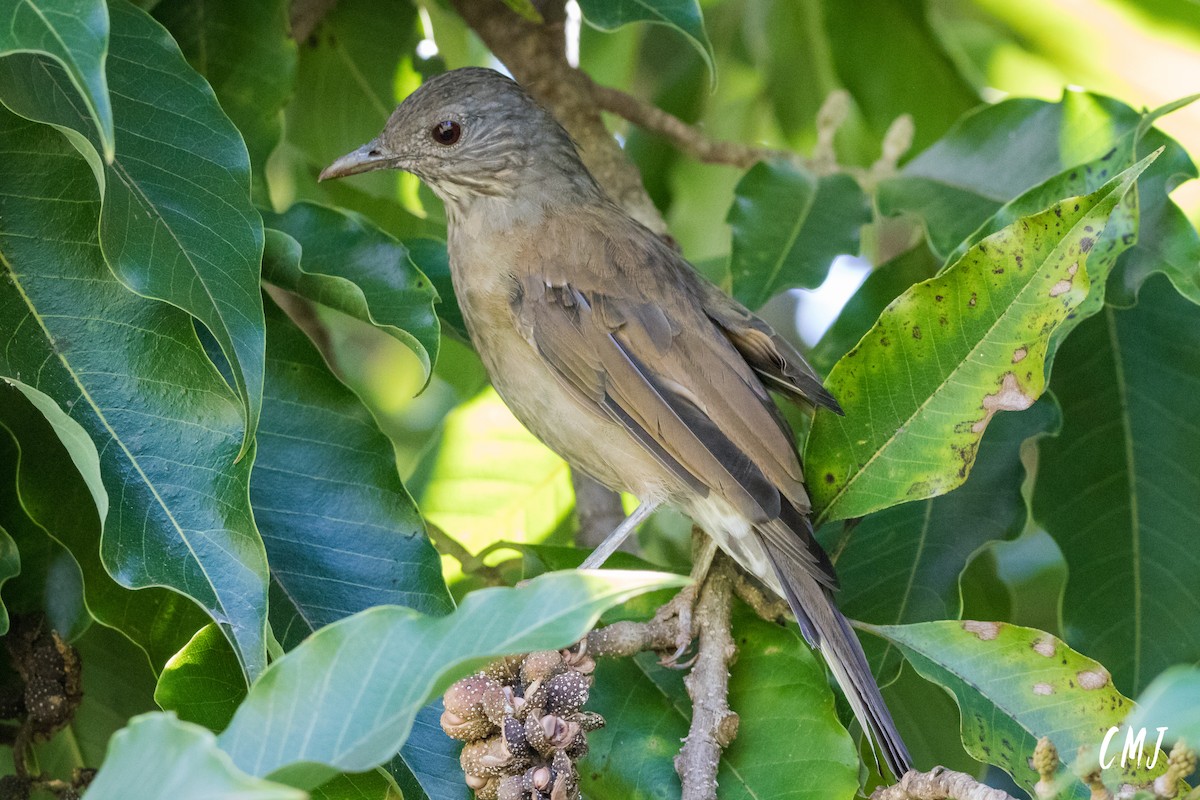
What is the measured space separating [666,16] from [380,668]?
1782mm

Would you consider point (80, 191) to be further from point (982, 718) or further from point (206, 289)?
point (982, 718)

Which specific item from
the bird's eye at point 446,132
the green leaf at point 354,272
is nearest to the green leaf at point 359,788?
the green leaf at point 354,272

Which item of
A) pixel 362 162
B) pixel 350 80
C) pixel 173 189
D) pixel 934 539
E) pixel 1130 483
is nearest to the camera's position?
pixel 173 189

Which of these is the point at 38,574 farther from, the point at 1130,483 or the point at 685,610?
the point at 1130,483

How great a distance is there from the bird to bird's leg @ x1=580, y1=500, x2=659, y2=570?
0.01 m

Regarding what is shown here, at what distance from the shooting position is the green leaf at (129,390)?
2.16 m

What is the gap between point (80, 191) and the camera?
8.05 feet

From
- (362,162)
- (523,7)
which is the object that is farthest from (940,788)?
(362,162)

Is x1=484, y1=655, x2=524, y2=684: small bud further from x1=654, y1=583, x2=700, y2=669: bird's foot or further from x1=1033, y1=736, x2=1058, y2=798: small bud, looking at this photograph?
x1=1033, y1=736, x2=1058, y2=798: small bud

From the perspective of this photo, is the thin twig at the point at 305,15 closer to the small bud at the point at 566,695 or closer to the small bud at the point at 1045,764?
the small bud at the point at 566,695

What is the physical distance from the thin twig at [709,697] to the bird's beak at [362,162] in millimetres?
1670

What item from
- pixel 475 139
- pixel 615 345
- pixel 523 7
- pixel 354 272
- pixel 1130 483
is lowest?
pixel 1130 483

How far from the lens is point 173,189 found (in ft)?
7.89

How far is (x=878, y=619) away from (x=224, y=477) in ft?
5.43
